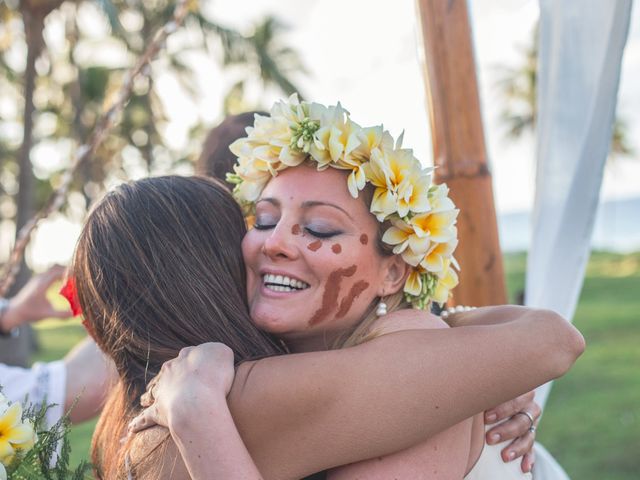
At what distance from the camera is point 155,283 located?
222cm

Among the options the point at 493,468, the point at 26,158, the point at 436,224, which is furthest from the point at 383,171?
the point at 26,158

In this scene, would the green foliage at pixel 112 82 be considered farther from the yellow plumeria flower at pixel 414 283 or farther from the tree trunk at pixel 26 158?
the yellow plumeria flower at pixel 414 283

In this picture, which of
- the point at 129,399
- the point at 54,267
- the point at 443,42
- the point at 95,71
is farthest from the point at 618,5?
the point at 95,71

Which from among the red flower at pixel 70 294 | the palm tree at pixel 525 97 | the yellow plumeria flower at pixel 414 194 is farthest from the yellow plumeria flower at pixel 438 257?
the palm tree at pixel 525 97

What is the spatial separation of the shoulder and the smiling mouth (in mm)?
229

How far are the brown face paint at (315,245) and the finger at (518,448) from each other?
824 millimetres

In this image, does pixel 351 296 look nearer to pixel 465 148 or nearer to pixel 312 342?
pixel 312 342

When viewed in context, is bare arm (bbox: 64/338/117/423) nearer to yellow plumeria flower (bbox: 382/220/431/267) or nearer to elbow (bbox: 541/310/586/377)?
yellow plumeria flower (bbox: 382/220/431/267)

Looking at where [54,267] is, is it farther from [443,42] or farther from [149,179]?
[443,42]

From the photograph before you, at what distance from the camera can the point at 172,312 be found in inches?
86.6

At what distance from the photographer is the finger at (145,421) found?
198cm

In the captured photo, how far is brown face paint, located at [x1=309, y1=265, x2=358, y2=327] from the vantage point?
7.09 feet

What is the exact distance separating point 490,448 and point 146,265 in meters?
1.13

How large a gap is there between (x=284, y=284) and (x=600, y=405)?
9916 millimetres
